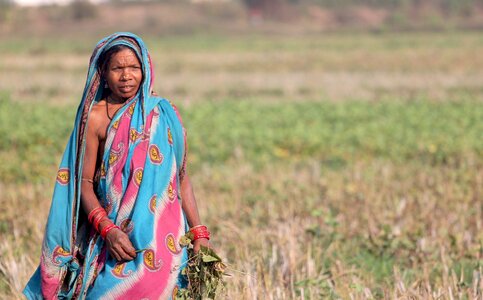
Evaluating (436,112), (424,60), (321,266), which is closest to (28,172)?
(321,266)

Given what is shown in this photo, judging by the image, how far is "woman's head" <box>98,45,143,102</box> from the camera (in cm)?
346

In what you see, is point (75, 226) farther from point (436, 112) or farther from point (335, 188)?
point (436, 112)

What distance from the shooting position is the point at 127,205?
339 cm

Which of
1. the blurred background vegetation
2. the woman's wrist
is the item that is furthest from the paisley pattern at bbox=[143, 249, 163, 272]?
the blurred background vegetation

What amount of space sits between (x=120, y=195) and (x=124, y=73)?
0.50 meters

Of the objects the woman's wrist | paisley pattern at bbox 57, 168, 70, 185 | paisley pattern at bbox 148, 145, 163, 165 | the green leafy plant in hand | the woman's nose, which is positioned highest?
the woman's nose

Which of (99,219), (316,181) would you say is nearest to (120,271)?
(99,219)

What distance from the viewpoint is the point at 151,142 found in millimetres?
3426

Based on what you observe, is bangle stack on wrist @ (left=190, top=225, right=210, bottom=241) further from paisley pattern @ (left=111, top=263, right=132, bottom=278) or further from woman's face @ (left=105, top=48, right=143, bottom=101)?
woman's face @ (left=105, top=48, right=143, bottom=101)

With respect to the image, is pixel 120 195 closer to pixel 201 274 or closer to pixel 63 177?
pixel 63 177

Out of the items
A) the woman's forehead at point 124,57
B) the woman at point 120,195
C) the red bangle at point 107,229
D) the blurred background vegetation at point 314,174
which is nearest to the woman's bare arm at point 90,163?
the woman at point 120,195

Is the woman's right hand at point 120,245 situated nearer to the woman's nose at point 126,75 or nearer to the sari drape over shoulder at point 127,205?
the sari drape over shoulder at point 127,205

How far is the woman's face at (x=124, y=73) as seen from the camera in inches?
136

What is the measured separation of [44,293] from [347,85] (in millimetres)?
17718
